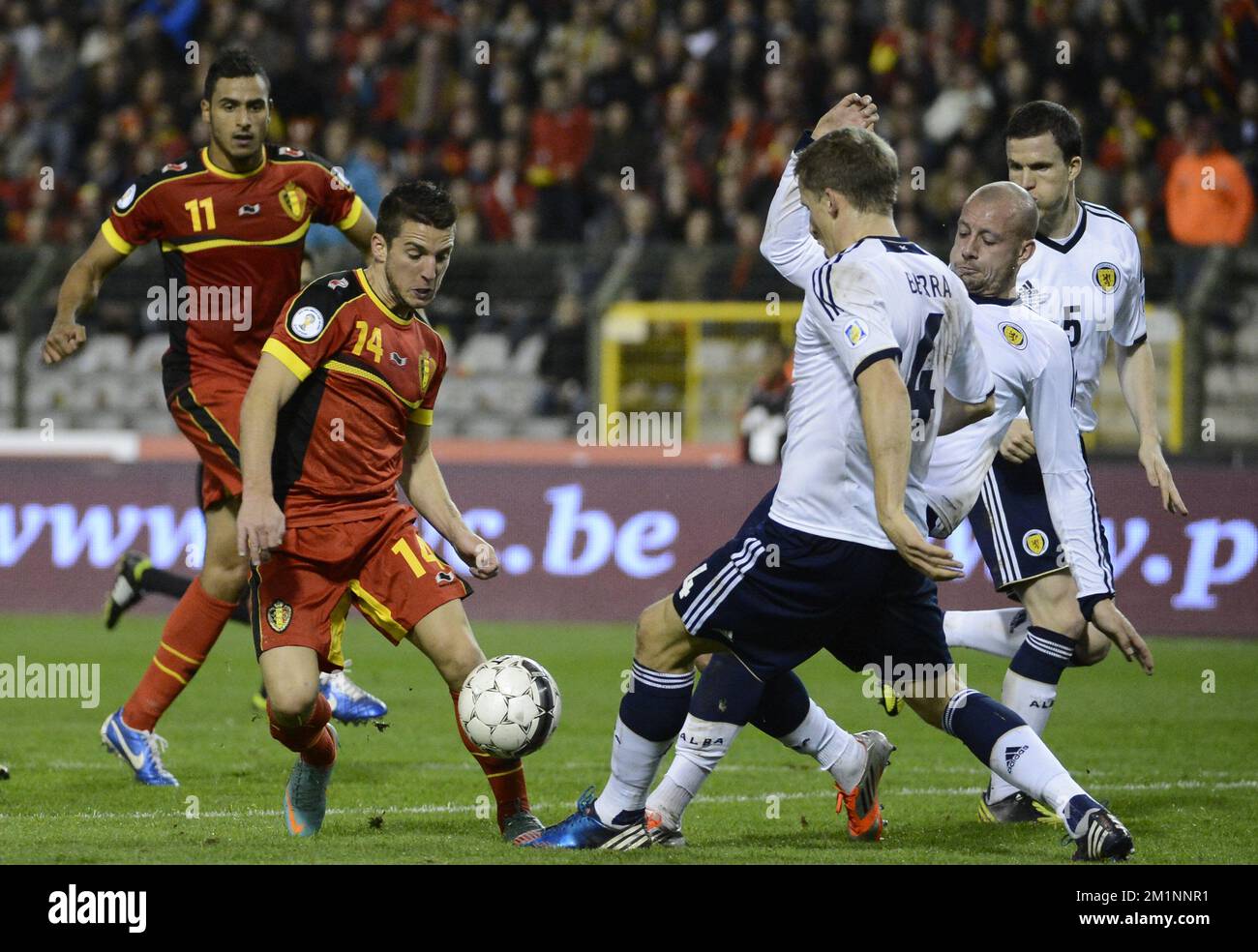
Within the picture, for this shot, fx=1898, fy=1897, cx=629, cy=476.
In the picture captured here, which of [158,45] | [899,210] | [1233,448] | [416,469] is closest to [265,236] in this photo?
[416,469]

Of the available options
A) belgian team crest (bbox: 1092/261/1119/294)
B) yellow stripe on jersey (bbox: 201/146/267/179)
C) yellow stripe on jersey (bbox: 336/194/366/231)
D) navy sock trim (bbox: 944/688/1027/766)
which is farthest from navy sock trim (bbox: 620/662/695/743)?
yellow stripe on jersey (bbox: 201/146/267/179)

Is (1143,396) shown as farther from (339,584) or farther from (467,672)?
(339,584)

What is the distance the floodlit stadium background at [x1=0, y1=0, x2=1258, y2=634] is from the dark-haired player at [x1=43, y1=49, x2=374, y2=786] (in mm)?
3321

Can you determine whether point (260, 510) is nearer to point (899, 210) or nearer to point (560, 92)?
point (899, 210)

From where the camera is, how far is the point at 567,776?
7.29 m

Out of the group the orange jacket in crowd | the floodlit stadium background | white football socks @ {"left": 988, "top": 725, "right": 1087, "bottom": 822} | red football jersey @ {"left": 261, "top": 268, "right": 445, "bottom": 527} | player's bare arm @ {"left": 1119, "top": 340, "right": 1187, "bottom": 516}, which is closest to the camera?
white football socks @ {"left": 988, "top": 725, "right": 1087, "bottom": 822}

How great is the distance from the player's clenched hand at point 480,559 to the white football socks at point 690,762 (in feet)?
2.57

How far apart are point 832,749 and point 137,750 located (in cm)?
262

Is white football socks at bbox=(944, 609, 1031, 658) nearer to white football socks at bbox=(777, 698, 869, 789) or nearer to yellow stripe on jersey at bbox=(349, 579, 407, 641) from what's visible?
white football socks at bbox=(777, 698, 869, 789)

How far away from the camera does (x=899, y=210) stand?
50.2 ft

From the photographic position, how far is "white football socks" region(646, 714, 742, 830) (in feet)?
18.0

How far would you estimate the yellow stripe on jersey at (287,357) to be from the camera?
5.73 m

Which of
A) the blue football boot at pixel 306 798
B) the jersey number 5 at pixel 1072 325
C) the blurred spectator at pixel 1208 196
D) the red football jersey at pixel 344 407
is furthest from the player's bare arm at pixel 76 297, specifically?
the blurred spectator at pixel 1208 196

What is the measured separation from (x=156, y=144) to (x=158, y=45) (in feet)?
5.17
